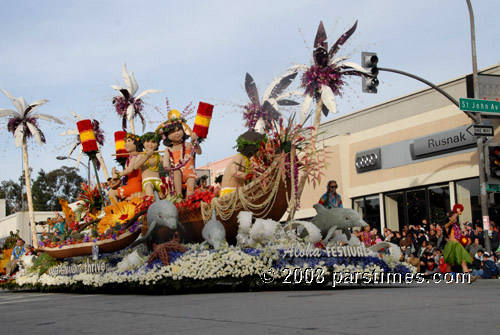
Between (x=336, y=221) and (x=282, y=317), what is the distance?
5918 millimetres

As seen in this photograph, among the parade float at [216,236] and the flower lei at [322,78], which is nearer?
the parade float at [216,236]

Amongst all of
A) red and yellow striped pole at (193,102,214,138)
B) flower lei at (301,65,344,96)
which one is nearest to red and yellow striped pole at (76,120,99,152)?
red and yellow striped pole at (193,102,214,138)

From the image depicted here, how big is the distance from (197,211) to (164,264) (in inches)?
63.6

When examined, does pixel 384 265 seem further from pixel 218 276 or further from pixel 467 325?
pixel 467 325

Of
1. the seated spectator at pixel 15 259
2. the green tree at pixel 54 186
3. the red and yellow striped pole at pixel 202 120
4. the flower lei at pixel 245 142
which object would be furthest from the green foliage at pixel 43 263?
the green tree at pixel 54 186

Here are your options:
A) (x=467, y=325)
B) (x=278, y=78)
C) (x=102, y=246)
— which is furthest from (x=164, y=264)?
(x=278, y=78)

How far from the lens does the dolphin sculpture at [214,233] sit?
12308 millimetres

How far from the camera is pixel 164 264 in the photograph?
12.2 m

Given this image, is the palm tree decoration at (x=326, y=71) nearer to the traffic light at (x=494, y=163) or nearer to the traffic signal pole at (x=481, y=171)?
the traffic signal pole at (x=481, y=171)

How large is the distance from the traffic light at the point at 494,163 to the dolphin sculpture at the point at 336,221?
22.3ft

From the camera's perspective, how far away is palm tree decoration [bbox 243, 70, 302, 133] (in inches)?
756

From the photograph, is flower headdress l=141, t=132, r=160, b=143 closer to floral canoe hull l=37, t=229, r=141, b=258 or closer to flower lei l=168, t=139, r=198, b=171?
flower lei l=168, t=139, r=198, b=171

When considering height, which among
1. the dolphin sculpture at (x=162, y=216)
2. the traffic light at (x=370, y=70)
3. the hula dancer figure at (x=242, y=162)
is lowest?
the dolphin sculpture at (x=162, y=216)

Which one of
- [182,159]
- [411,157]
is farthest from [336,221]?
[411,157]
